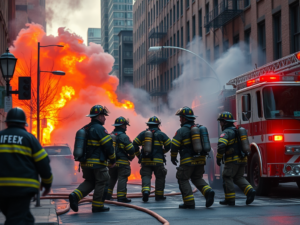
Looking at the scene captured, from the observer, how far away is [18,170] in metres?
4.72

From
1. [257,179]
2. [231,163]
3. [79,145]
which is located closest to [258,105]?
[257,179]

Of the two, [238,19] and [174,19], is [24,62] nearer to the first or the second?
[238,19]

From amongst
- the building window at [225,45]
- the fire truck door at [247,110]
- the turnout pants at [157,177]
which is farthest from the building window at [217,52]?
the turnout pants at [157,177]

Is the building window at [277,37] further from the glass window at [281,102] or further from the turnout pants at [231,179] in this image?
the turnout pants at [231,179]

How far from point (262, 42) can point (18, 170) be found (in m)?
21.3

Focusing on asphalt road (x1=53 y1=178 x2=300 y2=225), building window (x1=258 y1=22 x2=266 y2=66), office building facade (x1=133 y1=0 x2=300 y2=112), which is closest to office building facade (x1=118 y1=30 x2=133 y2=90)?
office building facade (x1=133 y1=0 x2=300 y2=112)

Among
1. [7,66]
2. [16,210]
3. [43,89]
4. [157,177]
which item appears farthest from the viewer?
[43,89]

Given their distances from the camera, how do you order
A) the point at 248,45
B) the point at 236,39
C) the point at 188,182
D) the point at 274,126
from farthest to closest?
1. the point at 236,39
2. the point at 248,45
3. the point at 274,126
4. the point at 188,182

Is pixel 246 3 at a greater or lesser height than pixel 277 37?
greater

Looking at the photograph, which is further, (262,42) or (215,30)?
(215,30)

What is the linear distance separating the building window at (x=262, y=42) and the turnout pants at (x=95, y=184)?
16.9 meters

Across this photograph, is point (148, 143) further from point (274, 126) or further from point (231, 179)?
point (274, 126)

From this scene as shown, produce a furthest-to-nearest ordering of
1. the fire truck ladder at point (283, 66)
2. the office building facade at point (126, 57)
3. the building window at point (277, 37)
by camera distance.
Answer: the office building facade at point (126, 57) < the building window at point (277, 37) < the fire truck ladder at point (283, 66)

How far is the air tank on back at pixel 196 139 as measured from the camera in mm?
9312
